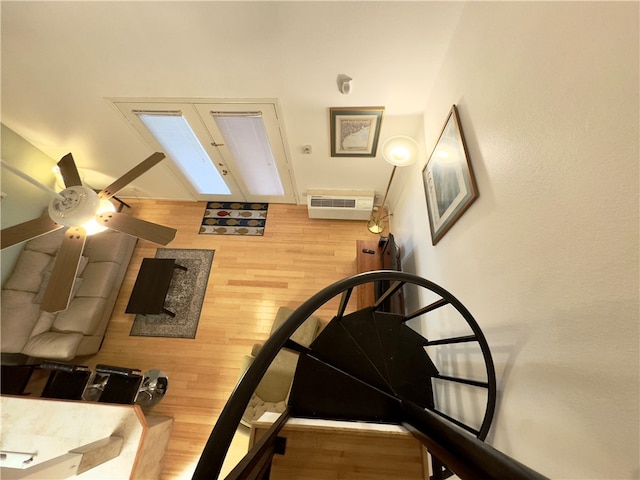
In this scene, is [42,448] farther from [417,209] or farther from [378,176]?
[378,176]

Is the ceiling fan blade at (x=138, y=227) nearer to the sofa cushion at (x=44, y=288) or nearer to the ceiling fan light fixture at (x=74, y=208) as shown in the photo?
the ceiling fan light fixture at (x=74, y=208)

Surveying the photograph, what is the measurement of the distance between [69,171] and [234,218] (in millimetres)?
2281

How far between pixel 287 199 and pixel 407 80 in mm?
2435

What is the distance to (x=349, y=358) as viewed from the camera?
117 cm

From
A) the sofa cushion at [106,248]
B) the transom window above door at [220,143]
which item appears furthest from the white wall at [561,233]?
the sofa cushion at [106,248]

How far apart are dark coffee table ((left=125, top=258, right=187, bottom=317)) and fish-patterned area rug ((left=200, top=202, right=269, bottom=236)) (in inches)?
37.8

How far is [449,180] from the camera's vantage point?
1.58 meters

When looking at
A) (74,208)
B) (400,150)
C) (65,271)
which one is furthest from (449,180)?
(65,271)

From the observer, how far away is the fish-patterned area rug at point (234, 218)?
384 centimetres

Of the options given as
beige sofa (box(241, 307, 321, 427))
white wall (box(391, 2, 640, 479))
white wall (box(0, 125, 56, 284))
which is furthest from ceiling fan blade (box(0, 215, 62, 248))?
white wall (box(391, 2, 640, 479))

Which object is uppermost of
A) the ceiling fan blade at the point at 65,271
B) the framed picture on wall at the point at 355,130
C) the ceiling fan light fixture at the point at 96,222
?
the framed picture on wall at the point at 355,130

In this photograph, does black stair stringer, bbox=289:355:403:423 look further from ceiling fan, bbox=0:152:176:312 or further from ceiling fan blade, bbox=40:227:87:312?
ceiling fan blade, bbox=40:227:87:312

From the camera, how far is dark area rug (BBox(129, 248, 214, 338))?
120 inches

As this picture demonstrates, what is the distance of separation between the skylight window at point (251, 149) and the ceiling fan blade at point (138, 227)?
1626mm
